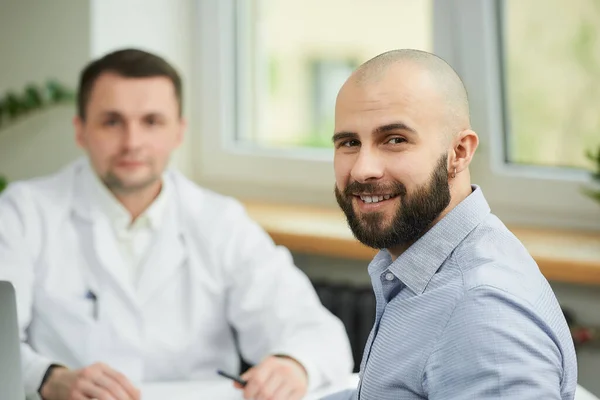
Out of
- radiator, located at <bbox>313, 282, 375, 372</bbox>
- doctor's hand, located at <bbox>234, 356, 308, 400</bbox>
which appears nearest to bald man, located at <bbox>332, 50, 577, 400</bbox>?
doctor's hand, located at <bbox>234, 356, 308, 400</bbox>

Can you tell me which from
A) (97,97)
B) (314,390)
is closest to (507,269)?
(314,390)

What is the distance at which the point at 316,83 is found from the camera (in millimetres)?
3131

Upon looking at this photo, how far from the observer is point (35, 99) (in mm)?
→ 2818

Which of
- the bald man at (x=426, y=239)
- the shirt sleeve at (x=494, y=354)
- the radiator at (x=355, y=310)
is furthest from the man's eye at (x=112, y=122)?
the shirt sleeve at (x=494, y=354)

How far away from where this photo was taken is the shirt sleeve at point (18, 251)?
→ 78.5 inches

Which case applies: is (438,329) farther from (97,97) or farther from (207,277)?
(97,97)

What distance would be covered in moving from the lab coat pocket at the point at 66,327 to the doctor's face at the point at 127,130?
0.98 ft

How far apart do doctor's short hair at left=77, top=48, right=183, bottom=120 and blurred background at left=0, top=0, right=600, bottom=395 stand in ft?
2.11

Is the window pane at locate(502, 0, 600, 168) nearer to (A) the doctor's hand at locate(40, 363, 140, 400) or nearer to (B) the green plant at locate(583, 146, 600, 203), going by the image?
(B) the green plant at locate(583, 146, 600, 203)

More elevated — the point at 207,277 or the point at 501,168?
the point at 501,168

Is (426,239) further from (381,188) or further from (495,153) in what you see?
(495,153)

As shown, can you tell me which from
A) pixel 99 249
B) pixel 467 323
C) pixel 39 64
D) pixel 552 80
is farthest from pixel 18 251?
pixel 552 80

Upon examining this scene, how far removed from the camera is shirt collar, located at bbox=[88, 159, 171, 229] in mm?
2166

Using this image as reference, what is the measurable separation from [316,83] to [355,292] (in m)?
0.84
